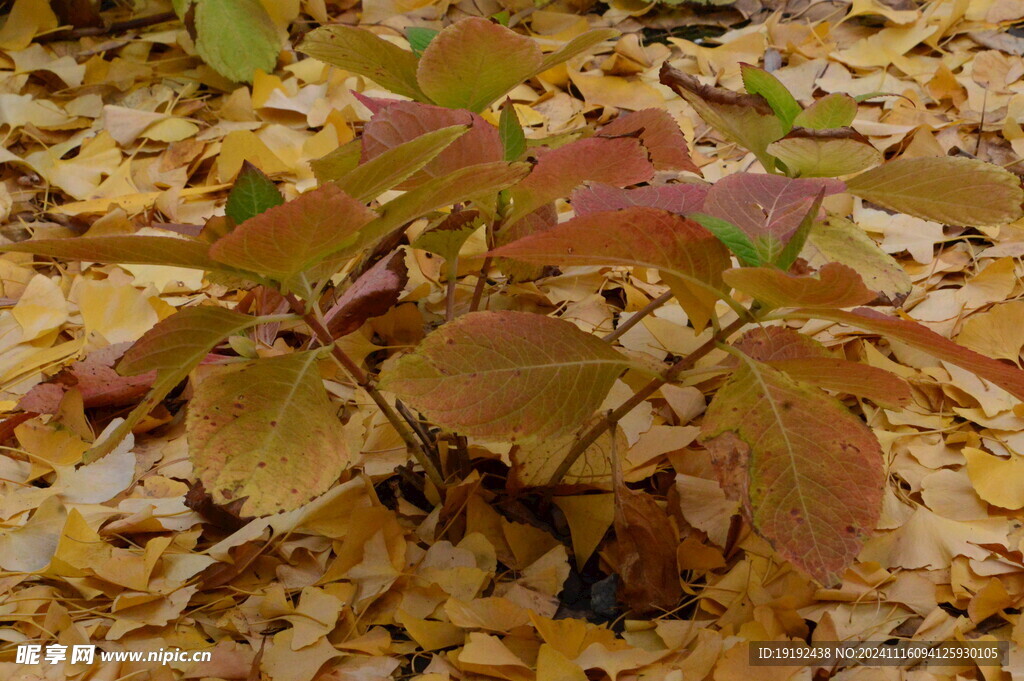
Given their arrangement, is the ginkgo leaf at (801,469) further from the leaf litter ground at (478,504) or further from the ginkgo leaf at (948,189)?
the ginkgo leaf at (948,189)

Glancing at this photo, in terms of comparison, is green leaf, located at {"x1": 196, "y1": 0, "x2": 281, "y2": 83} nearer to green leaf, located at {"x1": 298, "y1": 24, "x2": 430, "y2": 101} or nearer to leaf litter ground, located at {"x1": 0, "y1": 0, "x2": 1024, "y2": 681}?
leaf litter ground, located at {"x1": 0, "y1": 0, "x2": 1024, "y2": 681}

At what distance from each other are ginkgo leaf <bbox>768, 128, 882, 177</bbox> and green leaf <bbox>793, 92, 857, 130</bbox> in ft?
0.12

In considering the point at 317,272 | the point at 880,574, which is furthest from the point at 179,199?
the point at 880,574

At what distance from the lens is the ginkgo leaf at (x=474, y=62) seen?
0.59m

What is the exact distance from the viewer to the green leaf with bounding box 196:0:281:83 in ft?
4.05

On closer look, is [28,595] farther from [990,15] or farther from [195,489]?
[990,15]

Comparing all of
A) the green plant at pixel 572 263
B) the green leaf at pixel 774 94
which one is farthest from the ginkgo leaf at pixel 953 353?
the green leaf at pixel 774 94

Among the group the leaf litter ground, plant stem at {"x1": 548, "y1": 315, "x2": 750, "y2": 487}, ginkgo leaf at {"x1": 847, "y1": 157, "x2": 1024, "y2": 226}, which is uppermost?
ginkgo leaf at {"x1": 847, "y1": 157, "x2": 1024, "y2": 226}

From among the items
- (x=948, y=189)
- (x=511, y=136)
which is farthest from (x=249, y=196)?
(x=948, y=189)

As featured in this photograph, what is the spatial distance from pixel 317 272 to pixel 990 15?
44.3 inches

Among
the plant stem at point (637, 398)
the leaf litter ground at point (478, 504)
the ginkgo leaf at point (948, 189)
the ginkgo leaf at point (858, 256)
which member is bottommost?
the leaf litter ground at point (478, 504)

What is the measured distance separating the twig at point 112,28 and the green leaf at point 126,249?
1.03 m

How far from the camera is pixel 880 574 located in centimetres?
A: 65

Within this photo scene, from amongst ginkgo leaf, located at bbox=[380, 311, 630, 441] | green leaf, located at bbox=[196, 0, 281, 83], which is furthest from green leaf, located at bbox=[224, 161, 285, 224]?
green leaf, located at bbox=[196, 0, 281, 83]
